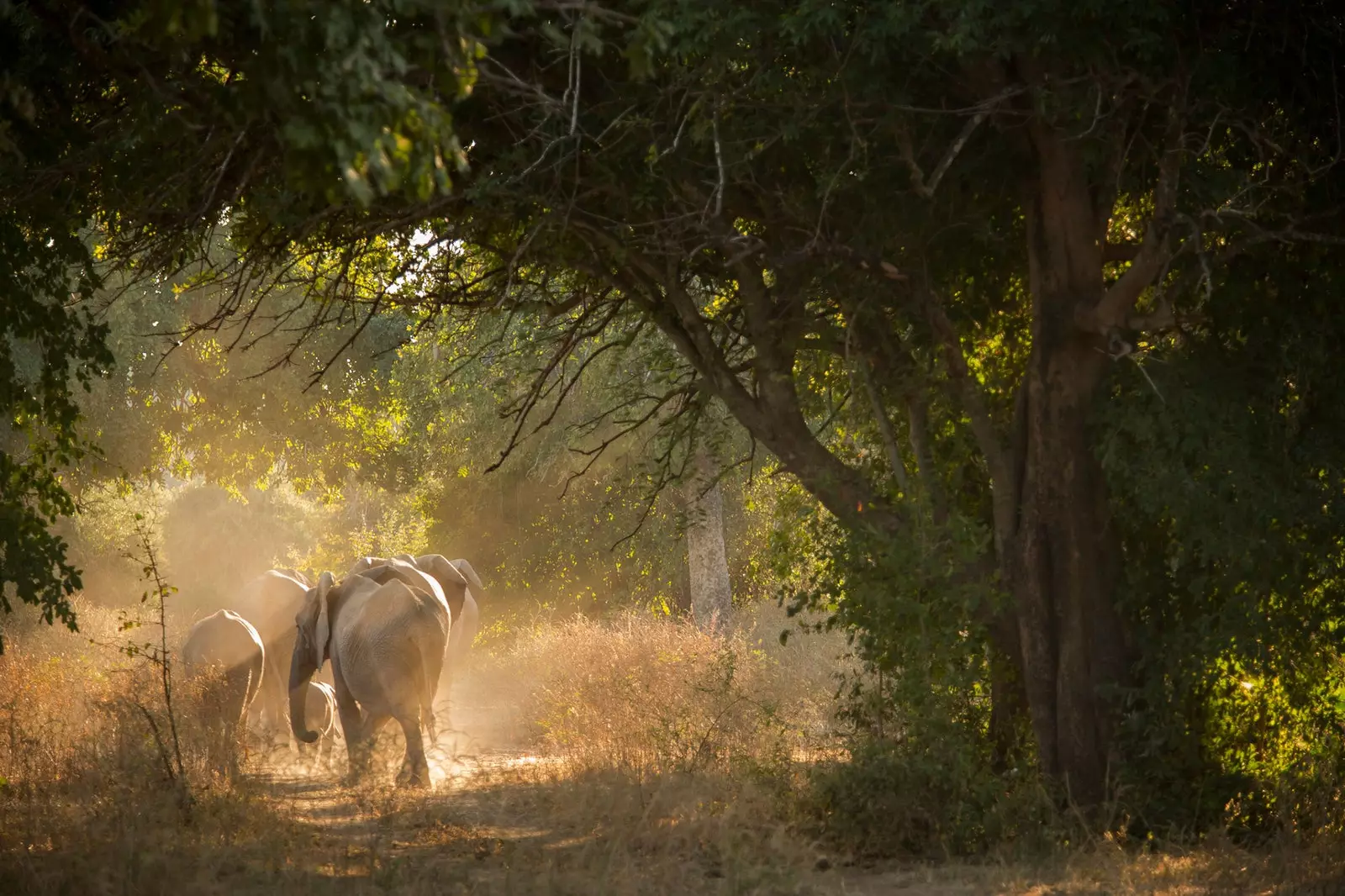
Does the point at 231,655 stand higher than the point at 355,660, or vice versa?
the point at 231,655

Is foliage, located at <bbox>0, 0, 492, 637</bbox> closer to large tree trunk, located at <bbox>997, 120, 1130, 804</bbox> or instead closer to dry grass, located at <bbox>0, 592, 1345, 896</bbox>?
dry grass, located at <bbox>0, 592, 1345, 896</bbox>

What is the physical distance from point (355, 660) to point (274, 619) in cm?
626

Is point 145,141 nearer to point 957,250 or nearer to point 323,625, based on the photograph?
point 957,250

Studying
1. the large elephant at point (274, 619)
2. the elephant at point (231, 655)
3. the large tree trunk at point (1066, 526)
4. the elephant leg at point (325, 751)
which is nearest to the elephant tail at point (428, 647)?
the elephant leg at point (325, 751)

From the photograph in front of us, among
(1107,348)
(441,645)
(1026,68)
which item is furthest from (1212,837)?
(441,645)

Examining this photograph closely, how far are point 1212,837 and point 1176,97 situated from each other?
404cm

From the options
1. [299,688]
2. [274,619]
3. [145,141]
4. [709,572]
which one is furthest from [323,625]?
[709,572]

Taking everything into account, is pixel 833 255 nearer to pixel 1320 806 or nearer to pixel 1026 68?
pixel 1026 68

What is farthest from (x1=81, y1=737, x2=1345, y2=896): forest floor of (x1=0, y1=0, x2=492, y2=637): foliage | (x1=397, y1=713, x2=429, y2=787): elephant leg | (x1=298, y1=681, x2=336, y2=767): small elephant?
(x1=298, y1=681, x2=336, y2=767): small elephant

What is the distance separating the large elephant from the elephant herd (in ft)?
2.27

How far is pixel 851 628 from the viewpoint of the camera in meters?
10.0

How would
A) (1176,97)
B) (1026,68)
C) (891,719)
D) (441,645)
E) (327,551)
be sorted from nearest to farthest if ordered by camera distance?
(1176,97)
(1026,68)
(891,719)
(441,645)
(327,551)

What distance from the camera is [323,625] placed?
1380cm

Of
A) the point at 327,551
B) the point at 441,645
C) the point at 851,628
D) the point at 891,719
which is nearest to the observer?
the point at 891,719
